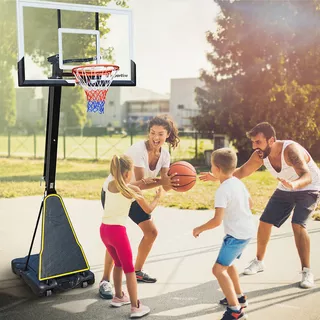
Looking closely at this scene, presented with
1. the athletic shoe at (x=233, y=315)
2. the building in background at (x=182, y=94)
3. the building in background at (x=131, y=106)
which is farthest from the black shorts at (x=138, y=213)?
the building in background at (x=131, y=106)

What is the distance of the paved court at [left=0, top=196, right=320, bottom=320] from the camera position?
4098 mm

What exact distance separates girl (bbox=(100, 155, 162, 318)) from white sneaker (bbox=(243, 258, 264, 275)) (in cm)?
139

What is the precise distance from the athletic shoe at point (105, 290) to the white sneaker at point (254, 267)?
1419 millimetres

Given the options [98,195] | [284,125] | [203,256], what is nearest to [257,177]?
[284,125]

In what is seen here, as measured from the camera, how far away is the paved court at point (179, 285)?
410 centimetres

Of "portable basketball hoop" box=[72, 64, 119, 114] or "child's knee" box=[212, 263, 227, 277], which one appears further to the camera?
"portable basketball hoop" box=[72, 64, 119, 114]

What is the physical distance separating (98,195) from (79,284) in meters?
A: 5.58

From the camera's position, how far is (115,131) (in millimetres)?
35375

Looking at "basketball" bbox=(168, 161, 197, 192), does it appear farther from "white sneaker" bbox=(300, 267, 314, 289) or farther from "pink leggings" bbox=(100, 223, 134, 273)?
"white sneaker" bbox=(300, 267, 314, 289)

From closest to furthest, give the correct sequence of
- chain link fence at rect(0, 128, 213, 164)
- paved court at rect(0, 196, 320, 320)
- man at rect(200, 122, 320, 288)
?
1. paved court at rect(0, 196, 320, 320)
2. man at rect(200, 122, 320, 288)
3. chain link fence at rect(0, 128, 213, 164)

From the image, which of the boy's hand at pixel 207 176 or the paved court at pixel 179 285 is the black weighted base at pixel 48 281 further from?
Result: the boy's hand at pixel 207 176

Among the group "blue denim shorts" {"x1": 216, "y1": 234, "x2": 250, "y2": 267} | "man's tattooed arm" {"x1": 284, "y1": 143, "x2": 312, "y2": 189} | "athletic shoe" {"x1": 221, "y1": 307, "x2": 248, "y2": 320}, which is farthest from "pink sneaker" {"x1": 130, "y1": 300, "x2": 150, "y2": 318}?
"man's tattooed arm" {"x1": 284, "y1": 143, "x2": 312, "y2": 189}

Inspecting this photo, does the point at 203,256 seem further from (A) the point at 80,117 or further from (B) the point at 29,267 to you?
(A) the point at 80,117

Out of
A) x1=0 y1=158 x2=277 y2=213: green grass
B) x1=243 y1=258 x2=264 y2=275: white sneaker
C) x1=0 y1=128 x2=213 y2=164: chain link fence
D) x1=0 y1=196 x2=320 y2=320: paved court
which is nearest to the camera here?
x1=0 y1=196 x2=320 y2=320: paved court
